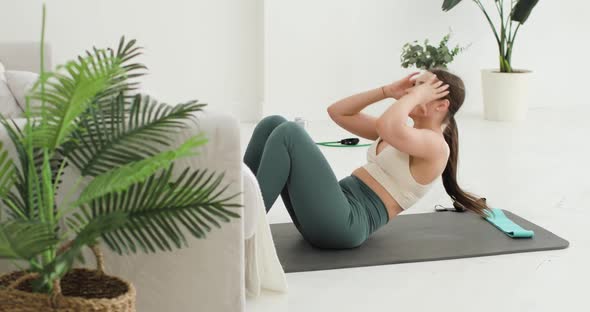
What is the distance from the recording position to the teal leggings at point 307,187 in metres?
3.12

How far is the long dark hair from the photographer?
3.24 metres

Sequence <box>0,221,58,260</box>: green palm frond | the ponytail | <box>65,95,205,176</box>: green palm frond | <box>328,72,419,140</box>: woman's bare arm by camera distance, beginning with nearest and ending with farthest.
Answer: <box>0,221,58,260</box>: green palm frond
<box>65,95,205,176</box>: green palm frond
the ponytail
<box>328,72,419,140</box>: woman's bare arm

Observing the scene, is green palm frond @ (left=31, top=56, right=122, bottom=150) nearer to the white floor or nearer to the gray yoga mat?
the white floor

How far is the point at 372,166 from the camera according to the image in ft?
10.9

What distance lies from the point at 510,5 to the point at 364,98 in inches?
137

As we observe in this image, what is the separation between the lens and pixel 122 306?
5.96 ft

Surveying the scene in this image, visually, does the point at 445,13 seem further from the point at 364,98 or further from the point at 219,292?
the point at 219,292

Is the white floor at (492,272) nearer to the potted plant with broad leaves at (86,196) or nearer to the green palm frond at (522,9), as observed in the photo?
the potted plant with broad leaves at (86,196)

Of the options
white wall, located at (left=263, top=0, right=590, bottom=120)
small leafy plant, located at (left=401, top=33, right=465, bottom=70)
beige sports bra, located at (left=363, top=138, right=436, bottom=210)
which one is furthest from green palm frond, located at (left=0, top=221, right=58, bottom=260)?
small leafy plant, located at (left=401, top=33, right=465, bottom=70)

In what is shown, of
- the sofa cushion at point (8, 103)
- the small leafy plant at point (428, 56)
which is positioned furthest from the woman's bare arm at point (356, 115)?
the small leafy plant at point (428, 56)

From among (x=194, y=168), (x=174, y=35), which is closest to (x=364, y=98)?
(x=194, y=168)

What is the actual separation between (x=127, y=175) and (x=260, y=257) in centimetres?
115

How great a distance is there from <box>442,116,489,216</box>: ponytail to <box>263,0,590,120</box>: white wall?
2698 mm

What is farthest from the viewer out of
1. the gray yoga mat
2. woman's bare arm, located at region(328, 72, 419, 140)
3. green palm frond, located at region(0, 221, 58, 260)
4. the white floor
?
woman's bare arm, located at region(328, 72, 419, 140)
